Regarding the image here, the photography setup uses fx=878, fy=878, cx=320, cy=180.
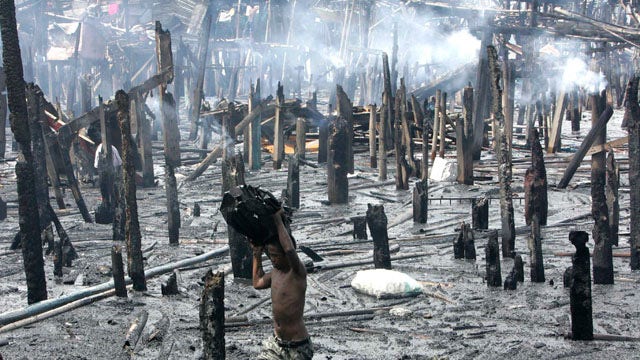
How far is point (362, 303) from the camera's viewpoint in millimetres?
10227

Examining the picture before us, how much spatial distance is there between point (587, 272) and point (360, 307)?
2.77 metres

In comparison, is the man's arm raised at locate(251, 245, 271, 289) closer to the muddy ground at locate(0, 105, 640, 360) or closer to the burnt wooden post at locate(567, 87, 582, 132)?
the muddy ground at locate(0, 105, 640, 360)

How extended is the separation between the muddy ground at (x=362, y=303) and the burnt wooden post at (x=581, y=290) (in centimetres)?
14

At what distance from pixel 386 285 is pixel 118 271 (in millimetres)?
3136

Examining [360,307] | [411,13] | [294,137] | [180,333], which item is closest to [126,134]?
[180,333]

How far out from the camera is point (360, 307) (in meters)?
10.1

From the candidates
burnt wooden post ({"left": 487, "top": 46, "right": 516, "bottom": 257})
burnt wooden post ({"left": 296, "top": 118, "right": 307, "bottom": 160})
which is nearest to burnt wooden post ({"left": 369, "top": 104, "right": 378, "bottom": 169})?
burnt wooden post ({"left": 296, "top": 118, "right": 307, "bottom": 160})

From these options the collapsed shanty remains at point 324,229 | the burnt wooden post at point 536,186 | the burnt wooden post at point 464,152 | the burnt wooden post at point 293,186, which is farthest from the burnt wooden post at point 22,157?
the burnt wooden post at point 464,152

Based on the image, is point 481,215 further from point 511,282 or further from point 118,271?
point 118,271

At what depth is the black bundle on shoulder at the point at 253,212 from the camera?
6.05 metres

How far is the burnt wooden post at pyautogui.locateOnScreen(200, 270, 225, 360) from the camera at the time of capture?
7234 mm

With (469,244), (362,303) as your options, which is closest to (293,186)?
(469,244)

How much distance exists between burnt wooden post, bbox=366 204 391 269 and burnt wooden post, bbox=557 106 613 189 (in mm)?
4819


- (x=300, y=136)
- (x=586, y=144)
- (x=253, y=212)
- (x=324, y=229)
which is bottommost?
(x=324, y=229)
